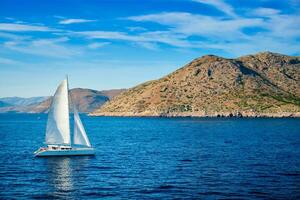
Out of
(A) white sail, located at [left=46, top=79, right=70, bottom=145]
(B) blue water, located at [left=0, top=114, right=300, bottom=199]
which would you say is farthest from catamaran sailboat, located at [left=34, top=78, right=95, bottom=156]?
(B) blue water, located at [left=0, top=114, right=300, bottom=199]

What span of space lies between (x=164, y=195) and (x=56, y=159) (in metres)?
38.8

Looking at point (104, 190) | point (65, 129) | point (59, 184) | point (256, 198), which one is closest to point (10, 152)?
point (65, 129)

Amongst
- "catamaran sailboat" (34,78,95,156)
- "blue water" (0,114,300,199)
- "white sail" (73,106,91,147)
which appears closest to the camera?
"blue water" (0,114,300,199)

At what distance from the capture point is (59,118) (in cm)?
8462

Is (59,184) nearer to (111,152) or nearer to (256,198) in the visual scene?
(256,198)

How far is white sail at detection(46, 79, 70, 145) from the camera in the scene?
276ft

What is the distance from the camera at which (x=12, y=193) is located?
50.4 meters

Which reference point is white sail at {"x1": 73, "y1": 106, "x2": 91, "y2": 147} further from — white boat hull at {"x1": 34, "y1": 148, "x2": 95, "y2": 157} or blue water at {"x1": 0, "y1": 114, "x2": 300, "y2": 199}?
blue water at {"x1": 0, "y1": 114, "x2": 300, "y2": 199}

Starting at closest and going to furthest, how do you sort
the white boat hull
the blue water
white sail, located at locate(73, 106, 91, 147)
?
the blue water → the white boat hull → white sail, located at locate(73, 106, 91, 147)

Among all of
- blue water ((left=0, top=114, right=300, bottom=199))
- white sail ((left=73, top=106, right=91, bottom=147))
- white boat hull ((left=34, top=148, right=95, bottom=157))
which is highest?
white sail ((left=73, top=106, right=91, bottom=147))

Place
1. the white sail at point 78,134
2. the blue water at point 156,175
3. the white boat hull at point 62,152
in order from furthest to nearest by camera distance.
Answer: the white sail at point 78,134
the white boat hull at point 62,152
the blue water at point 156,175

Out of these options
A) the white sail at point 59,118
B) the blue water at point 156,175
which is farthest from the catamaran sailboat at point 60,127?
the blue water at point 156,175

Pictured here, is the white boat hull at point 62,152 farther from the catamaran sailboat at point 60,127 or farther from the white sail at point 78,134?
the white sail at point 78,134

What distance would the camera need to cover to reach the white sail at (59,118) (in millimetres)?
84250
